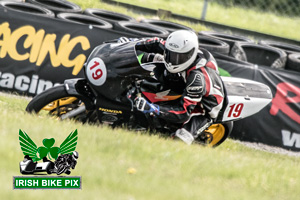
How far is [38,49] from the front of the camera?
8500 millimetres

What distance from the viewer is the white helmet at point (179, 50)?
5.84 metres

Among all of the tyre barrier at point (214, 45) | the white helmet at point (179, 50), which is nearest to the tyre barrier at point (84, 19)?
the tyre barrier at point (214, 45)

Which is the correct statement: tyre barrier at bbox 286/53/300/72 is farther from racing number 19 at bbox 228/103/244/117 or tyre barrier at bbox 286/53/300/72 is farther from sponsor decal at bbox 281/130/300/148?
racing number 19 at bbox 228/103/244/117

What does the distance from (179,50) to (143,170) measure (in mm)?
1852

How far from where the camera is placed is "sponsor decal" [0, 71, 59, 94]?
8477 mm

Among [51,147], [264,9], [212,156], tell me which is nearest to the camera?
[51,147]

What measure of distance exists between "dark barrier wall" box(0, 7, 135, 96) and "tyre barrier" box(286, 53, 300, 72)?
143 inches

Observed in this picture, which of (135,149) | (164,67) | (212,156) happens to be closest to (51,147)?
(135,149)

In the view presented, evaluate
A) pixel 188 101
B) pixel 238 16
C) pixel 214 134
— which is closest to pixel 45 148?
pixel 188 101

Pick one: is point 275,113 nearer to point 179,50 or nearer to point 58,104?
point 179,50

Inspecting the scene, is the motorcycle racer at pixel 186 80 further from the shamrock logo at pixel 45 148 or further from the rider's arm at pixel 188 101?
the shamrock logo at pixel 45 148

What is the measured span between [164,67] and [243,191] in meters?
2.18

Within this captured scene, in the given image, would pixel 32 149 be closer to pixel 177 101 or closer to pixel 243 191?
pixel 243 191

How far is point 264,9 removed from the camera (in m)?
14.3
